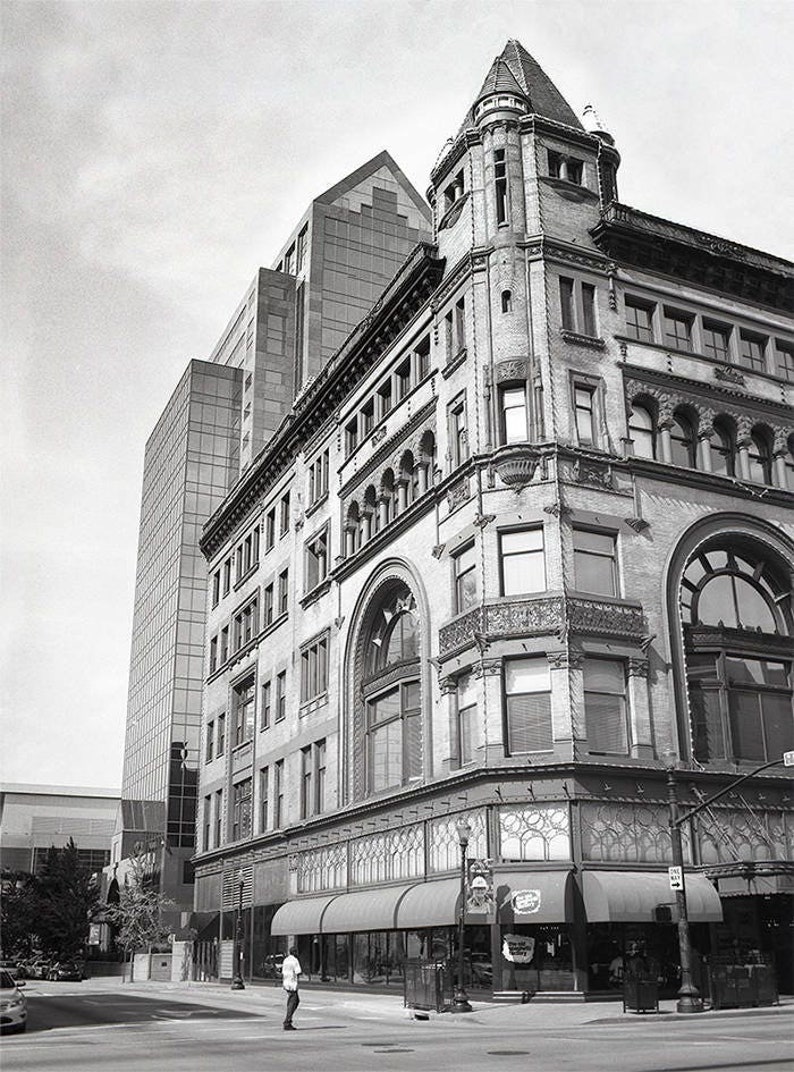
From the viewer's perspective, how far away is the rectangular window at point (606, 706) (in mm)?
37750

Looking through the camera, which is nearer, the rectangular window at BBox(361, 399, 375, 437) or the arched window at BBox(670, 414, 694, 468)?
the arched window at BBox(670, 414, 694, 468)

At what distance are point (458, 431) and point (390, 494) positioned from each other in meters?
7.71

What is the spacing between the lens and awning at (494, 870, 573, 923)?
34.3 m

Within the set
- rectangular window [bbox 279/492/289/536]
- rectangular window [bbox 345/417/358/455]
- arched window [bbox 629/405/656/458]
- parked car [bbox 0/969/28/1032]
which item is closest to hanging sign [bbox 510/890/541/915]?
parked car [bbox 0/969/28/1032]

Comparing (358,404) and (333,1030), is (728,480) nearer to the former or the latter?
(358,404)

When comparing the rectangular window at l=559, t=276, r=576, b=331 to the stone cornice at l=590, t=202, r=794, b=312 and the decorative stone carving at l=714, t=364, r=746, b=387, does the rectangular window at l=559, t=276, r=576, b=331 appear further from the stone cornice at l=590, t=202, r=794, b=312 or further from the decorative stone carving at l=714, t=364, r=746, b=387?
the decorative stone carving at l=714, t=364, r=746, b=387

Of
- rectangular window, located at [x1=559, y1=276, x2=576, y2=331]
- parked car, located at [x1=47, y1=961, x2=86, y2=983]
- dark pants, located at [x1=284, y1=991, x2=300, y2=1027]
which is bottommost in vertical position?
parked car, located at [x1=47, y1=961, x2=86, y2=983]

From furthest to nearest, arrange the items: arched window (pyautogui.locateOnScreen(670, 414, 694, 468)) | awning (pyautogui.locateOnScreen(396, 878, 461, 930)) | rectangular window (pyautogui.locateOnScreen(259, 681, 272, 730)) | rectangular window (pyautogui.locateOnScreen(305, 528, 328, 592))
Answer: rectangular window (pyautogui.locateOnScreen(259, 681, 272, 730)) < rectangular window (pyautogui.locateOnScreen(305, 528, 328, 592)) < arched window (pyautogui.locateOnScreen(670, 414, 694, 468)) < awning (pyautogui.locateOnScreen(396, 878, 461, 930))

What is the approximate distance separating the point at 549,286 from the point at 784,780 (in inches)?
798

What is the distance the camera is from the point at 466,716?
40.8 meters

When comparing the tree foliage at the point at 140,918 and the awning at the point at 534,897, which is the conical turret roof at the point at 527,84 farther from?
the tree foliage at the point at 140,918

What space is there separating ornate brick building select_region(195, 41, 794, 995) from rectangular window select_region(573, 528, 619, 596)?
0.12 meters

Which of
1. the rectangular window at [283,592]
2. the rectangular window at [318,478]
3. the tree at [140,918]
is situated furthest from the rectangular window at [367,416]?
the tree at [140,918]

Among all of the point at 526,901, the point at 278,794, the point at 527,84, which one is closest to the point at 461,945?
the point at 526,901
